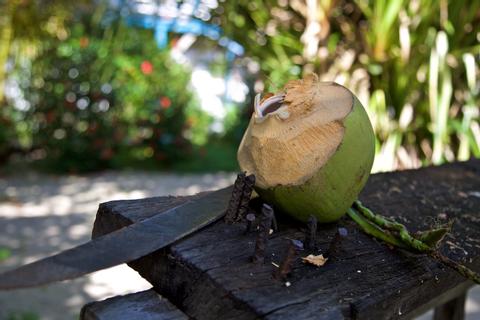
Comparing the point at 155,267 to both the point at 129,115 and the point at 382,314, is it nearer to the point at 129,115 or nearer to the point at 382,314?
the point at 382,314

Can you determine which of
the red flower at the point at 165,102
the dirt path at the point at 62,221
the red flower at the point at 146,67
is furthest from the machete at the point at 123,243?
the red flower at the point at 146,67

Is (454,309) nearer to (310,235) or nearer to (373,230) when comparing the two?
(373,230)

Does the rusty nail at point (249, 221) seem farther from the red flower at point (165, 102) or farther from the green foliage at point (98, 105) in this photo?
the red flower at point (165, 102)

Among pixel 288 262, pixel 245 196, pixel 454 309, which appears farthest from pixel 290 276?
pixel 454 309

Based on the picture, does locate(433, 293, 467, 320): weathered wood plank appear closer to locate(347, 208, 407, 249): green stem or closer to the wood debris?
locate(347, 208, 407, 249): green stem

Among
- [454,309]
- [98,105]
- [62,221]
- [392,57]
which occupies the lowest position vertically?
[62,221]

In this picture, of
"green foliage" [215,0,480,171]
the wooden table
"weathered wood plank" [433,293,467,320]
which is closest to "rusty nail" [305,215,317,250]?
the wooden table
